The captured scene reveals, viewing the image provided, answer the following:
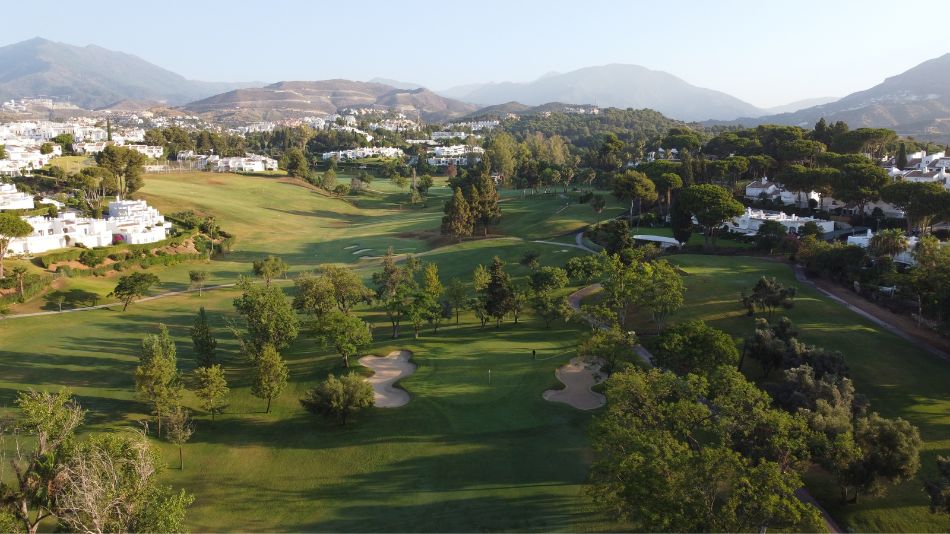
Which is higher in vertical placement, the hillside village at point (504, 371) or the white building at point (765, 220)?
the white building at point (765, 220)

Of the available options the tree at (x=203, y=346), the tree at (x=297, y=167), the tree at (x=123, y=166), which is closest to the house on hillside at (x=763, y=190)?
the tree at (x=203, y=346)

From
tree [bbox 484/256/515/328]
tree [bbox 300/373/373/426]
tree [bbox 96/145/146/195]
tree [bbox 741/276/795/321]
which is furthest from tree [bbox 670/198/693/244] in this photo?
tree [bbox 96/145/146/195]

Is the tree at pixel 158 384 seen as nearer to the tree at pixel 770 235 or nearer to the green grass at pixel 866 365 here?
the green grass at pixel 866 365

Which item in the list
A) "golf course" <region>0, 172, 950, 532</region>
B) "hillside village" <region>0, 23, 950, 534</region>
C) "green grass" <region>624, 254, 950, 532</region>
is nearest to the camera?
"hillside village" <region>0, 23, 950, 534</region>

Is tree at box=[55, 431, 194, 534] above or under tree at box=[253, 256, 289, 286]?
above

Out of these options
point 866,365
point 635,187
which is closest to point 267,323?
point 866,365

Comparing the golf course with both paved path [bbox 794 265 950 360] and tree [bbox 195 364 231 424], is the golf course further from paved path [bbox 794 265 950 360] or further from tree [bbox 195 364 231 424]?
tree [bbox 195 364 231 424]
